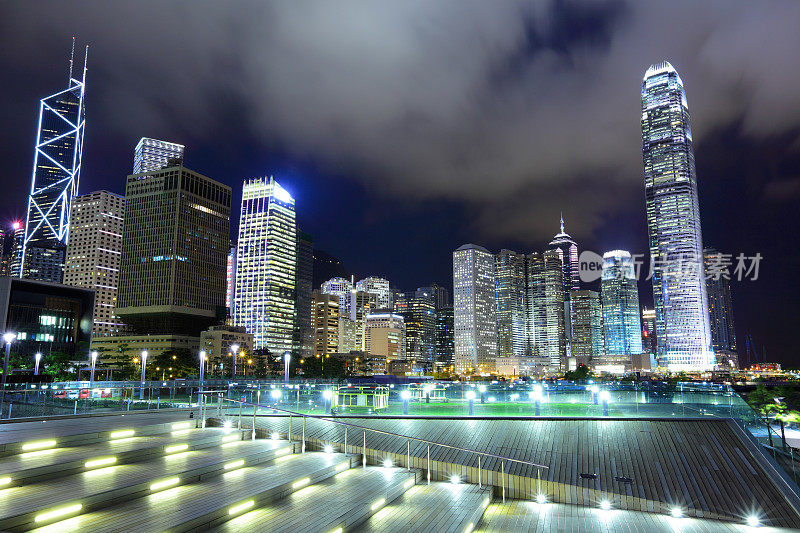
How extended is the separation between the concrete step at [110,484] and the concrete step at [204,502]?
0.15 meters

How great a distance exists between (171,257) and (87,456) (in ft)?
468

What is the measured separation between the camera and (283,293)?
632 ft

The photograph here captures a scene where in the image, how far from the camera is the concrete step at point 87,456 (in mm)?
8547

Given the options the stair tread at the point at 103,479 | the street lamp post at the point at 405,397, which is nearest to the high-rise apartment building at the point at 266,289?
the street lamp post at the point at 405,397

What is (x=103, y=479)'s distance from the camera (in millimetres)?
9031

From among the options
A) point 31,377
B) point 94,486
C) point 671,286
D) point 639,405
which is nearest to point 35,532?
point 94,486

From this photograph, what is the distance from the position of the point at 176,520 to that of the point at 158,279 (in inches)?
5803

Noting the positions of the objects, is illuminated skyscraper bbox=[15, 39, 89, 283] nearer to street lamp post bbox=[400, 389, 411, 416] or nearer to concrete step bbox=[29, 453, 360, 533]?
street lamp post bbox=[400, 389, 411, 416]

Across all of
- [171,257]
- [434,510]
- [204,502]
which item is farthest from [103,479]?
[171,257]

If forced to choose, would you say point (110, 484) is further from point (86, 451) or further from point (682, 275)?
point (682, 275)

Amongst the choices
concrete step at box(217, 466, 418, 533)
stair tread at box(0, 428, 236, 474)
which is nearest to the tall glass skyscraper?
concrete step at box(217, 466, 418, 533)

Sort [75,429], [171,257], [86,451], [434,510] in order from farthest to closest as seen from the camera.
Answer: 1. [171,257]
2. [75,429]
3. [434,510]
4. [86,451]

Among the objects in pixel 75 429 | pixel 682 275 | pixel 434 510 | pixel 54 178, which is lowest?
pixel 434 510

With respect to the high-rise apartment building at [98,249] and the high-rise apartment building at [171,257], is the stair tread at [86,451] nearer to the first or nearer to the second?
the high-rise apartment building at [171,257]
